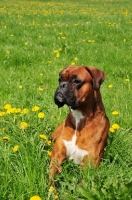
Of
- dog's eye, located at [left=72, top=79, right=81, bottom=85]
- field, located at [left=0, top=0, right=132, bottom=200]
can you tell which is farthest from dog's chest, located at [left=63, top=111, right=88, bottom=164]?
dog's eye, located at [left=72, top=79, right=81, bottom=85]

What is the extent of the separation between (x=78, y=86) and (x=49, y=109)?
1545 mm

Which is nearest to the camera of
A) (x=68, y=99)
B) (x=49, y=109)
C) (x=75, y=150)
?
(x=68, y=99)

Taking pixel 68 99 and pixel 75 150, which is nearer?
pixel 68 99

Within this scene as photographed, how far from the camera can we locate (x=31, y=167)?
311 cm

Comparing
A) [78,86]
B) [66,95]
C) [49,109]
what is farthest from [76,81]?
[49,109]

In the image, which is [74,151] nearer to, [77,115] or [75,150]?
[75,150]

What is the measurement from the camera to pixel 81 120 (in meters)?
3.59

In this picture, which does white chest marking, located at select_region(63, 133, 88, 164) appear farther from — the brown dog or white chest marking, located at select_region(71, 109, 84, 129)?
white chest marking, located at select_region(71, 109, 84, 129)

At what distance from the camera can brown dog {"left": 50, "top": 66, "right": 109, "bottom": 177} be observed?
3459mm

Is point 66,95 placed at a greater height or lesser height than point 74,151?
greater

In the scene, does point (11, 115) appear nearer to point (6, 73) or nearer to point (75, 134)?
point (75, 134)

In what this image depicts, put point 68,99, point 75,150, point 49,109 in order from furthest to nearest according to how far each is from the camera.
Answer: point 49,109
point 75,150
point 68,99

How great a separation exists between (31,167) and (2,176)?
27cm

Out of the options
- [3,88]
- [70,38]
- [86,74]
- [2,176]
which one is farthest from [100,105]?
[70,38]
